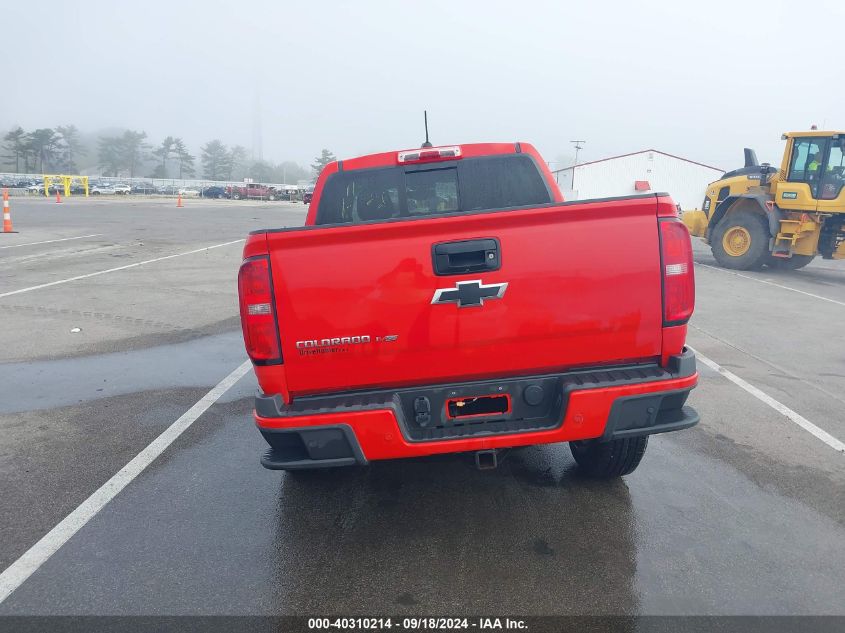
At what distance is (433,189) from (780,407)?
11.3ft

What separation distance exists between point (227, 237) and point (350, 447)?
63.5ft

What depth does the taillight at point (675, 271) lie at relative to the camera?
2.98m

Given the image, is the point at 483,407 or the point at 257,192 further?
the point at 257,192

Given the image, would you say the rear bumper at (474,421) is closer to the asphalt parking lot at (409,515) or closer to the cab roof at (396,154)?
the asphalt parking lot at (409,515)

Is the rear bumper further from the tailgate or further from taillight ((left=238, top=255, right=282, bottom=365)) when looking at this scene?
taillight ((left=238, top=255, right=282, bottom=365))

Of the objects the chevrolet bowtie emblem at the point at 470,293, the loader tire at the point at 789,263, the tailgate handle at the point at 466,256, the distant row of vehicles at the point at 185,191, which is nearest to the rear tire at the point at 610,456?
the chevrolet bowtie emblem at the point at 470,293

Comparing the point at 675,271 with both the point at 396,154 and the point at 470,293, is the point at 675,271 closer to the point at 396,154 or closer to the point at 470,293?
the point at 470,293

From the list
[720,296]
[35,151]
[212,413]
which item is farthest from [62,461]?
[35,151]

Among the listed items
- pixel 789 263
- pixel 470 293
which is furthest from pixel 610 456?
pixel 789 263

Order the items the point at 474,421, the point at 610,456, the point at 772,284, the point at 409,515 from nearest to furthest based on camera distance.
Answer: the point at 474,421
the point at 409,515
the point at 610,456
the point at 772,284

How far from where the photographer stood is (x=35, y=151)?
116 metres

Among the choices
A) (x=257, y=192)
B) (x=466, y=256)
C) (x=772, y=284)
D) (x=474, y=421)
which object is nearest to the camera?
(x=466, y=256)

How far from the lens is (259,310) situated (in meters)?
2.93

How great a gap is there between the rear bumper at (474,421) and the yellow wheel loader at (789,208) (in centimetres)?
1207
